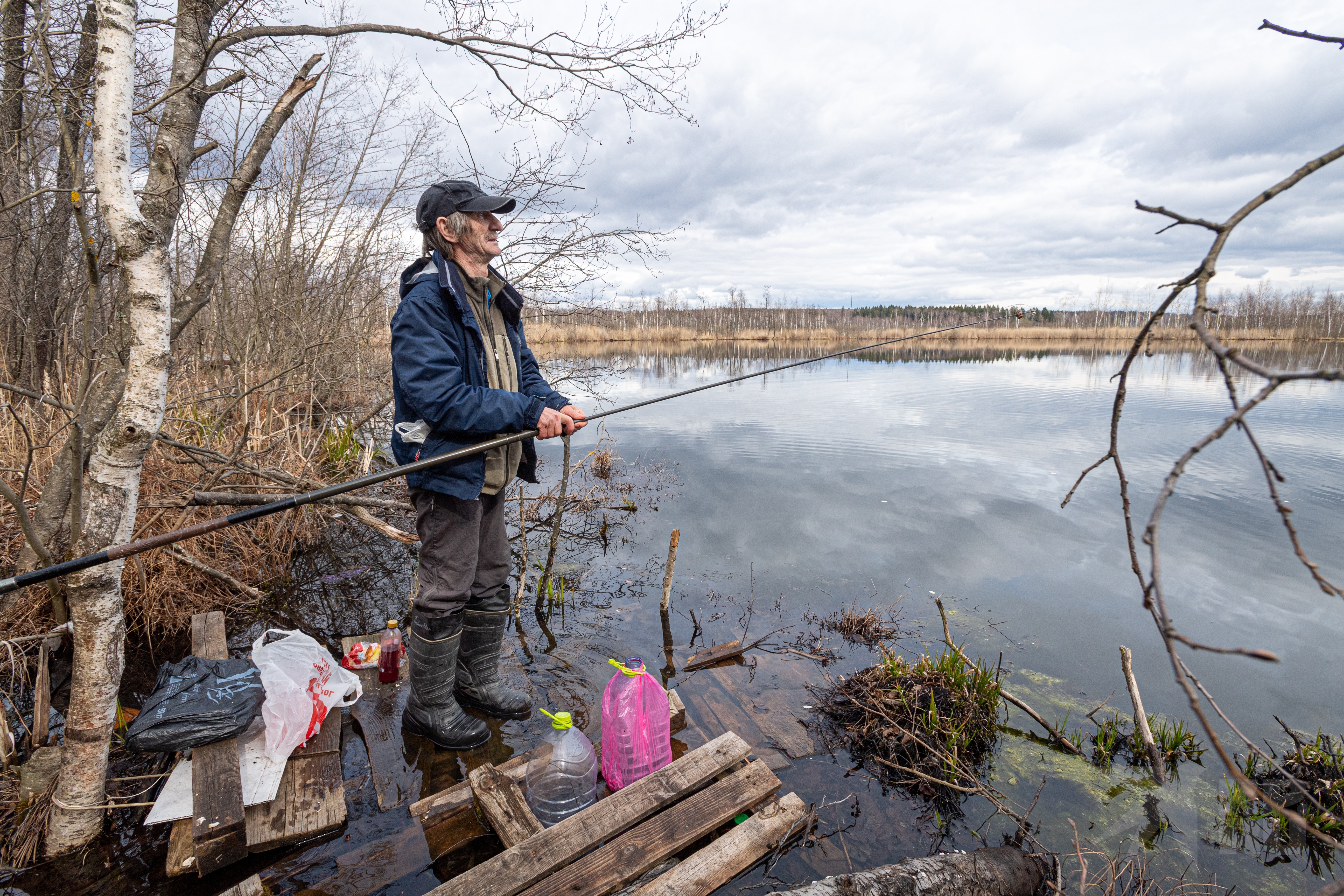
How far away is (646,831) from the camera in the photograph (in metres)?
2.51

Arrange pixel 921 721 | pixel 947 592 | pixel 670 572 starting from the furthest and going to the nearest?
pixel 947 592 < pixel 670 572 < pixel 921 721

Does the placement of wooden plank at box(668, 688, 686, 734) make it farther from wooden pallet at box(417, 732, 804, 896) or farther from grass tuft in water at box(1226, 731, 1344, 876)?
grass tuft in water at box(1226, 731, 1344, 876)

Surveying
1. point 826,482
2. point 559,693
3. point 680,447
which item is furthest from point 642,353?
point 559,693

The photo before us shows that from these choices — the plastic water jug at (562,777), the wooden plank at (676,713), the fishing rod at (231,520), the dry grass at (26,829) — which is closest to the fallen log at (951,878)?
the plastic water jug at (562,777)

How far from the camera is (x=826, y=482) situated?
10.0 meters

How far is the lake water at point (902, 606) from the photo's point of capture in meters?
3.09

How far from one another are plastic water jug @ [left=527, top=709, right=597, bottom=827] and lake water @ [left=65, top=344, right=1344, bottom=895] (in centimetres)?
29

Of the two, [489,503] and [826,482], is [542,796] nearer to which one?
[489,503]

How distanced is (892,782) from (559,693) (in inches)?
74.0

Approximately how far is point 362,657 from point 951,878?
3221 millimetres

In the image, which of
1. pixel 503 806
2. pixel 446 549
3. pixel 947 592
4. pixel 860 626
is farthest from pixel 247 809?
pixel 947 592

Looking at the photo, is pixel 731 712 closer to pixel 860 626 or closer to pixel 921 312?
pixel 860 626

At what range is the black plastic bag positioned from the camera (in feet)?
8.82

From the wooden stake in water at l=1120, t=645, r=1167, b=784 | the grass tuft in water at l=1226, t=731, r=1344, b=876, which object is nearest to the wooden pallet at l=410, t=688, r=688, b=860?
the wooden stake in water at l=1120, t=645, r=1167, b=784
